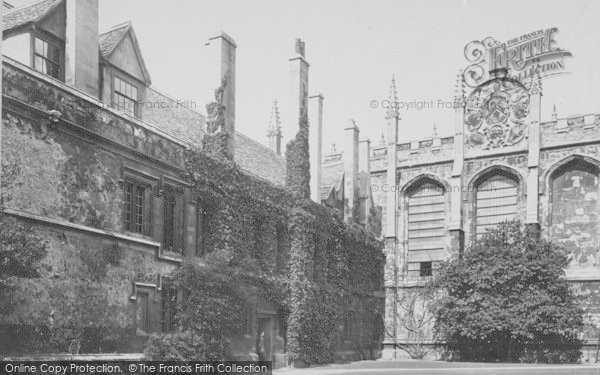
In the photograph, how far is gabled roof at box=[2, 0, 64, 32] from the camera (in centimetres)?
1728

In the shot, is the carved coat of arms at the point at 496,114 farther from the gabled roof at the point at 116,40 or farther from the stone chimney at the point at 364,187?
the gabled roof at the point at 116,40

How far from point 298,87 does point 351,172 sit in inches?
280

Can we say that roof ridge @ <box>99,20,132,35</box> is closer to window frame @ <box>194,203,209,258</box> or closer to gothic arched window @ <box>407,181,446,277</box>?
window frame @ <box>194,203,209,258</box>

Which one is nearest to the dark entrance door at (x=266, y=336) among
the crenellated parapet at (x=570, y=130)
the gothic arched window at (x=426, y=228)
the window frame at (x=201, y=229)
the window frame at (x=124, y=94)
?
the window frame at (x=201, y=229)

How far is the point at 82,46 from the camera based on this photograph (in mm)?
18391

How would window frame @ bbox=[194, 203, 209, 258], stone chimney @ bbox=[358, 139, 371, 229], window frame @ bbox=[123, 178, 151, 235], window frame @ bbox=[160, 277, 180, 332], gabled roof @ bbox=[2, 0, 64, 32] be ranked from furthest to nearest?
1. stone chimney @ bbox=[358, 139, 371, 229]
2. window frame @ bbox=[194, 203, 209, 258]
3. window frame @ bbox=[160, 277, 180, 332]
4. window frame @ bbox=[123, 178, 151, 235]
5. gabled roof @ bbox=[2, 0, 64, 32]

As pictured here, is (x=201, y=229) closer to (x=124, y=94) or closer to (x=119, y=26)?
(x=124, y=94)

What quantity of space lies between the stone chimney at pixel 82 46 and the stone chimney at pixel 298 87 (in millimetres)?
11686

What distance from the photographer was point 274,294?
83.6 feet

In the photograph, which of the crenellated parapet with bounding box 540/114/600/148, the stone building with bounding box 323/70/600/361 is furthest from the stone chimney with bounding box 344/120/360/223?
the crenellated parapet with bounding box 540/114/600/148

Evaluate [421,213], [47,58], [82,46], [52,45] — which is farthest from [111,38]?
[421,213]

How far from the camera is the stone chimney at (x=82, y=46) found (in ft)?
59.6

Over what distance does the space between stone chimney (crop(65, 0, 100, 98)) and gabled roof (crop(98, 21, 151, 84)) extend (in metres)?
0.93

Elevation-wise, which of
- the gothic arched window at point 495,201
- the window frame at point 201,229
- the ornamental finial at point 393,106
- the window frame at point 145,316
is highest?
the ornamental finial at point 393,106
